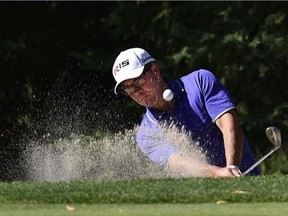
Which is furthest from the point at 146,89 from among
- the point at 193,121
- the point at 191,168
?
the point at 191,168

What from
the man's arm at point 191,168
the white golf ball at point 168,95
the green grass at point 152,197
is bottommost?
the man's arm at point 191,168

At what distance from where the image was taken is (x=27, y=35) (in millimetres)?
18781

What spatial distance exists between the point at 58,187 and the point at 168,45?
1154 centimetres

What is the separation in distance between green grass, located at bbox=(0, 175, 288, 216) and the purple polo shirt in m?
1.25

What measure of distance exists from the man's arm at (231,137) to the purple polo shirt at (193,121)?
0.06 metres

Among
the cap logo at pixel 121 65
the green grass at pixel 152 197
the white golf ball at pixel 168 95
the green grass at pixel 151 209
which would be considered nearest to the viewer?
the green grass at pixel 151 209

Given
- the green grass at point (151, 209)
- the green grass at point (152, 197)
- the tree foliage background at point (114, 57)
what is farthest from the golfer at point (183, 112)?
the tree foliage background at point (114, 57)

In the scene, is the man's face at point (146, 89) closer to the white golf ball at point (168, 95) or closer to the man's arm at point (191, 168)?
the white golf ball at point (168, 95)

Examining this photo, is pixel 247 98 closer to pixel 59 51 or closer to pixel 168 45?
pixel 168 45

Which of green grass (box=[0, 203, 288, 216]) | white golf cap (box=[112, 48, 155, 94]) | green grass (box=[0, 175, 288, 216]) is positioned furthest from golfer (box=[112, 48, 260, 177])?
green grass (box=[0, 203, 288, 216])

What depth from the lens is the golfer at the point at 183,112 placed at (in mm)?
8141

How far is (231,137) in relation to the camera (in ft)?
26.1

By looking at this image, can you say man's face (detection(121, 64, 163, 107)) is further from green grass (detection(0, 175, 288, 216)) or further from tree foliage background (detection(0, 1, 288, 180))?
tree foliage background (detection(0, 1, 288, 180))

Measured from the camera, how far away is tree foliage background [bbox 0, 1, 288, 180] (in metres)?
16.5
